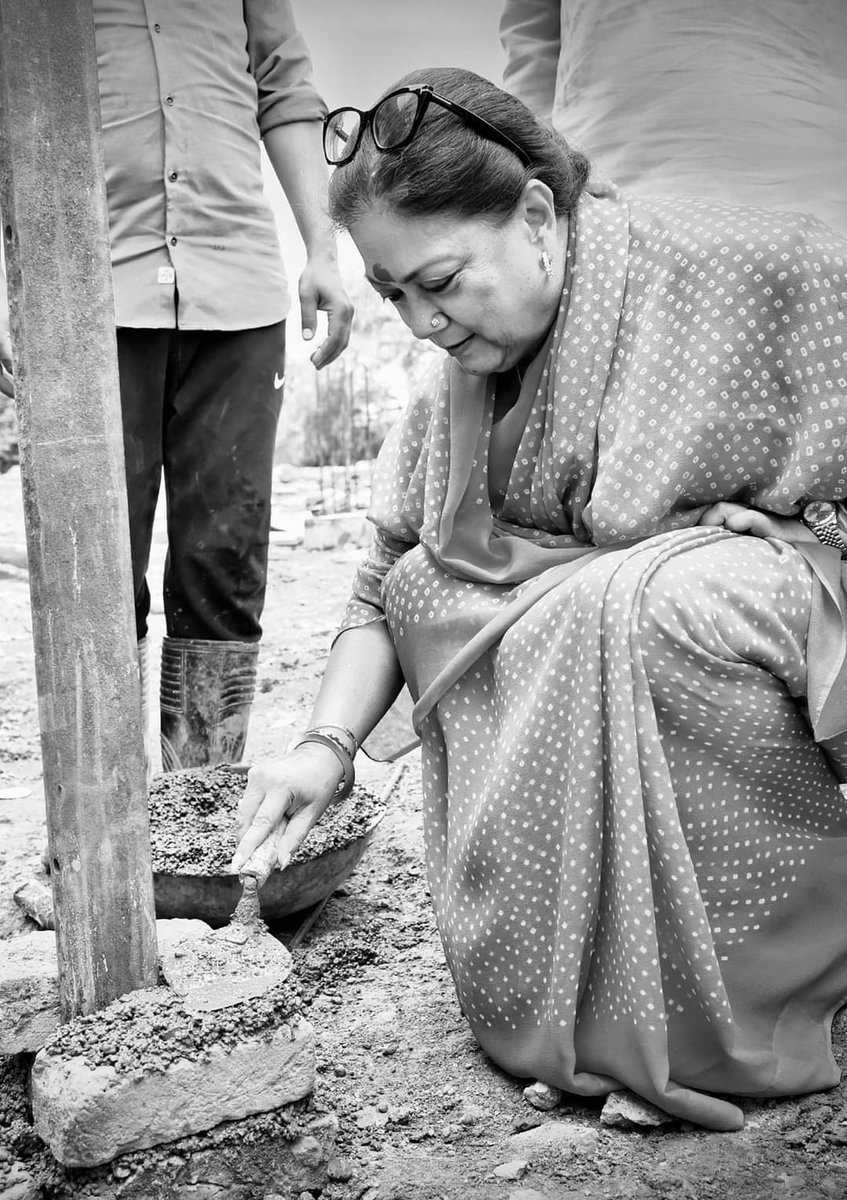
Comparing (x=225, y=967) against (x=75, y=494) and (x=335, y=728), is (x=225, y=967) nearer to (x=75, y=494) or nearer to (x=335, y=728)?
(x=335, y=728)

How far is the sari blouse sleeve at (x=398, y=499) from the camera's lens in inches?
95.3

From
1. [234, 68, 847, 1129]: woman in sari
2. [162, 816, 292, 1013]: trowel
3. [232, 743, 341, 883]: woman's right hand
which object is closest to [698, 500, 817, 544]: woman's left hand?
[234, 68, 847, 1129]: woman in sari

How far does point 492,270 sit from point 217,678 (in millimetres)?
1503

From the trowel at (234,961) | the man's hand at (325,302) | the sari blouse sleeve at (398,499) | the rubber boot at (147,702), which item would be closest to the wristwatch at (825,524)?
the sari blouse sleeve at (398,499)

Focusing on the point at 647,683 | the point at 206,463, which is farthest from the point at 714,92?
the point at 647,683

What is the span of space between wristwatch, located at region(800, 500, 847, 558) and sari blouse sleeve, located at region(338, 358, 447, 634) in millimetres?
718

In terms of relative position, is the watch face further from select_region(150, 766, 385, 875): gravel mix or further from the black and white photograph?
select_region(150, 766, 385, 875): gravel mix

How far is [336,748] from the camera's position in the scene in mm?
2184

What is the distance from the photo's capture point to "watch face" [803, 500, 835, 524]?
7.14 feet

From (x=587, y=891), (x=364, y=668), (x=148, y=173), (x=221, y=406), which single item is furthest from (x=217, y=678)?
(x=587, y=891)

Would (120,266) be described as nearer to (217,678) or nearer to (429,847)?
(217,678)

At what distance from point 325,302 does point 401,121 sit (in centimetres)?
116

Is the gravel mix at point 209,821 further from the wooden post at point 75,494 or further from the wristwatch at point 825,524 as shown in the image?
the wristwatch at point 825,524

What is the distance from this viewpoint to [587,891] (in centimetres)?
198
